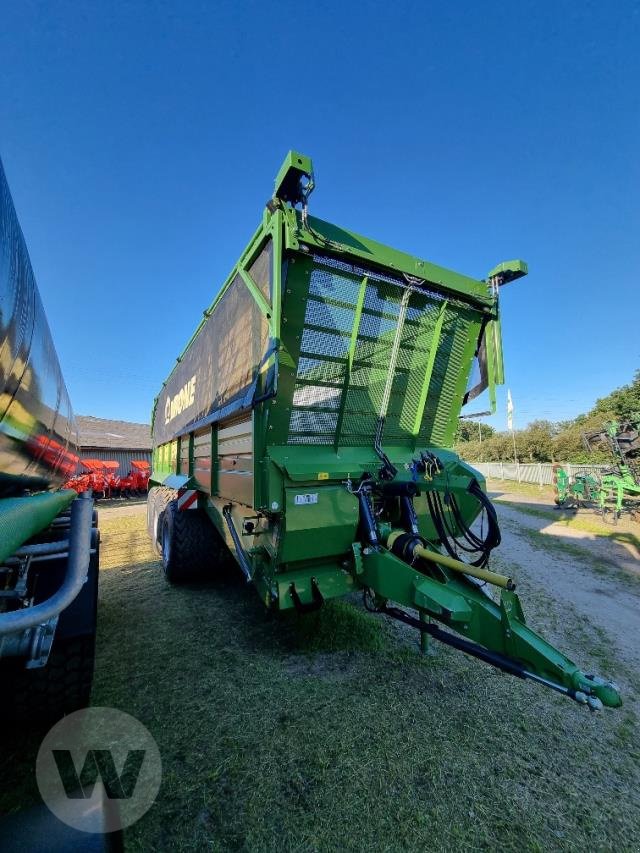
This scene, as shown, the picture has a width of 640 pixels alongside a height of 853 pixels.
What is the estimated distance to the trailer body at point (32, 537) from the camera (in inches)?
45.0

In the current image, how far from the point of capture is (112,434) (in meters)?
24.6

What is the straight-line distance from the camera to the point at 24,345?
1.63 meters

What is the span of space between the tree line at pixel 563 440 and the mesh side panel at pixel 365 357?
21.7 meters

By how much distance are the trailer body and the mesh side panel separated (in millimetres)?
1602

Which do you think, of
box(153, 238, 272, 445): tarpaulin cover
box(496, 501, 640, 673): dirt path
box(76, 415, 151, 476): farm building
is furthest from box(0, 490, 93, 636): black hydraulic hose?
box(76, 415, 151, 476): farm building

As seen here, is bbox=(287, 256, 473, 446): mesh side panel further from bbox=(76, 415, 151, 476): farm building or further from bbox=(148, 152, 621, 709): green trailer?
bbox=(76, 415, 151, 476): farm building

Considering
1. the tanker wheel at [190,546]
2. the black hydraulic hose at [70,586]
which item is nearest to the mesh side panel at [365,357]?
the black hydraulic hose at [70,586]

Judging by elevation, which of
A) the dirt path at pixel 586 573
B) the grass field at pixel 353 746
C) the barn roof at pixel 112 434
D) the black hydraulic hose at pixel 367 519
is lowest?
the dirt path at pixel 586 573

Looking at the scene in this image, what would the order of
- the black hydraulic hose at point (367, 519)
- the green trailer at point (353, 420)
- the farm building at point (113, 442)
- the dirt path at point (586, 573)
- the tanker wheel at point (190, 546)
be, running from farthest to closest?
the farm building at point (113, 442) → the tanker wheel at point (190, 546) → the dirt path at point (586, 573) → the black hydraulic hose at point (367, 519) → the green trailer at point (353, 420)

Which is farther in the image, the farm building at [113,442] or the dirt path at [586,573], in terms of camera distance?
the farm building at [113,442]

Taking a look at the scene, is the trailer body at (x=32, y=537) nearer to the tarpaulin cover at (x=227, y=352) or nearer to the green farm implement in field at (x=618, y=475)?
the tarpaulin cover at (x=227, y=352)

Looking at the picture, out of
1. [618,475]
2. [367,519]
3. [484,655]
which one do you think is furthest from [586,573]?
[618,475]

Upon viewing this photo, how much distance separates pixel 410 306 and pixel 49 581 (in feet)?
10.4

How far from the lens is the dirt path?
3947 mm
